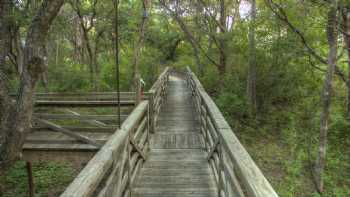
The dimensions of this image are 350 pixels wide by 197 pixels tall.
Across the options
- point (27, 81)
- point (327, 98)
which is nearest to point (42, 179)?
point (27, 81)

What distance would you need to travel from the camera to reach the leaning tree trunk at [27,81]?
11.9 feet

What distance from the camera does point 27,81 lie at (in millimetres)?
3689

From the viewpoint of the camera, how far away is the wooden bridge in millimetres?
1883

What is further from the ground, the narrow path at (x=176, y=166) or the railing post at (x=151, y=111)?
the railing post at (x=151, y=111)

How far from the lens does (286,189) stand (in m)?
6.66

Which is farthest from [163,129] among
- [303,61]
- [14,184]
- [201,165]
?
[303,61]

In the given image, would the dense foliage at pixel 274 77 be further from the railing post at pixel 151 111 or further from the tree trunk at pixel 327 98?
the railing post at pixel 151 111

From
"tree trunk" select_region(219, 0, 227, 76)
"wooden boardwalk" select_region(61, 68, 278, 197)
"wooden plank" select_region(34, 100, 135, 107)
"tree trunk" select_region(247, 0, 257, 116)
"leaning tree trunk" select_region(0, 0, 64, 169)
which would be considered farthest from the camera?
"tree trunk" select_region(219, 0, 227, 76)

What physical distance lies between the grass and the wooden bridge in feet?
11.2

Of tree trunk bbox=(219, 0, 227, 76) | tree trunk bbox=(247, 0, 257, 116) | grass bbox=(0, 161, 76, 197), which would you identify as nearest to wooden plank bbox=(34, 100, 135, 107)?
grass bbox=(0, 161, 76, 197)

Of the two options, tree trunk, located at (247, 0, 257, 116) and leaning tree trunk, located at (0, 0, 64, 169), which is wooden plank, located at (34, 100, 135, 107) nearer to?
leaning tree trunk, located at (0, 0, 64, 169)

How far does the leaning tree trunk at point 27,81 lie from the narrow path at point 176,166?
194cm

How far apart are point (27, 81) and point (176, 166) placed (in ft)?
8.71

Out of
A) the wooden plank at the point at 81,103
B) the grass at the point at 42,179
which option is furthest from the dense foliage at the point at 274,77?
the wooden plank at the point at 81,103
